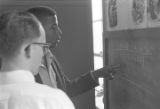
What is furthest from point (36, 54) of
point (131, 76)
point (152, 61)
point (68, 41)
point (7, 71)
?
point (68, 41)

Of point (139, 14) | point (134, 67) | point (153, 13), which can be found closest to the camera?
point (153, 13)

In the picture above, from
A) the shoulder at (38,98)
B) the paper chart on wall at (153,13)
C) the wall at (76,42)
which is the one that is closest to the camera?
the shoulder at (38,98)

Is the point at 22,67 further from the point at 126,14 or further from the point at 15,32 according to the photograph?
the point at 126,14

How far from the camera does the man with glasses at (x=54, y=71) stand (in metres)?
1.87

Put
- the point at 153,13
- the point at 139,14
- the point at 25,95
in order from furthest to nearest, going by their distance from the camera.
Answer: the point at 139,14, the point at 153,13, the point at 25,95

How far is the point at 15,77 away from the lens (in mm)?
1037

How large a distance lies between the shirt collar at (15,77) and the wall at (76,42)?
166 cm

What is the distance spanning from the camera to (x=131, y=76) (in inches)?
71.6

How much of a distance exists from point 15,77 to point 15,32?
0.14 metres

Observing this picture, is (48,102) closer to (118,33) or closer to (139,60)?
(139,60)

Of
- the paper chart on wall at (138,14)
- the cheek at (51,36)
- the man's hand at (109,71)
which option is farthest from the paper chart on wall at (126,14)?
the cheek at (51,36)

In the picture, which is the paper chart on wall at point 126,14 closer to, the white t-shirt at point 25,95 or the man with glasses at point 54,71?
the man with glasses at point 54,71

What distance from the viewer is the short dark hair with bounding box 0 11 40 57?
1.06 m

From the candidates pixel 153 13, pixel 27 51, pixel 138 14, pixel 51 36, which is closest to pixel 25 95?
pixel 27 51
